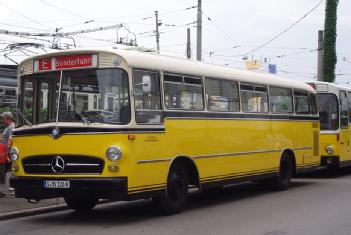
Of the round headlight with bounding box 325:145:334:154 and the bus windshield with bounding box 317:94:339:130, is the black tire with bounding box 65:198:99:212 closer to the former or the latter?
the round headlight with bounding box 325:145:334:154

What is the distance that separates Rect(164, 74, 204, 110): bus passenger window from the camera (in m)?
11.6

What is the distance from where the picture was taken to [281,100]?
16141 millimetres

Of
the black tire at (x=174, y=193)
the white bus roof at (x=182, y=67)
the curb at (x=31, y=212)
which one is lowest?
the curb at (x=31, y=212)

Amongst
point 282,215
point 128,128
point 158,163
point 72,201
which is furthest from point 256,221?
point 72,201

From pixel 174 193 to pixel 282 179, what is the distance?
16.8 ft

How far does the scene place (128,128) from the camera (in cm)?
1035

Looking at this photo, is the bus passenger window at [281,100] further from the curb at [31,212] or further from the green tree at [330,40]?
the green tree at [330,40]

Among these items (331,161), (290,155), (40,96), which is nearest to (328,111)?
(331,161)

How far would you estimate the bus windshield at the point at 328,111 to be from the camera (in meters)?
19.6

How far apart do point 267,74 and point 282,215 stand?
5.43m

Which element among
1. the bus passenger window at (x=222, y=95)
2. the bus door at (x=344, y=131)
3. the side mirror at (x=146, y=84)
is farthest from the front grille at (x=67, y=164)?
the bus door at (x=344, y=131)

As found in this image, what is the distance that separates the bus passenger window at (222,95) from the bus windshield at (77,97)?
2.70m

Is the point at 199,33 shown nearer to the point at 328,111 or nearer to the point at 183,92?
the point at 328,111

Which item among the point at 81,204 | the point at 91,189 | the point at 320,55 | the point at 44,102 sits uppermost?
the point at 320,55
